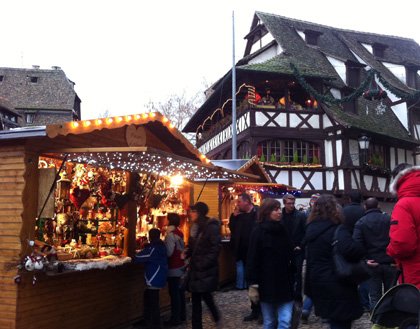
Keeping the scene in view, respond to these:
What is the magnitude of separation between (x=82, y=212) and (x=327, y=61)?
20701 mm

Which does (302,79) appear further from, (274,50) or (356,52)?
(356,52)

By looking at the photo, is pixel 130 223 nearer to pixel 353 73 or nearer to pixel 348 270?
pixel 348 270

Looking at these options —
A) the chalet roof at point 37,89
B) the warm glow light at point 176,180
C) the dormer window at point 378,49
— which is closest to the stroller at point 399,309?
the warm glow light at point 176,180

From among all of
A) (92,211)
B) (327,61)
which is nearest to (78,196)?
(92,211)

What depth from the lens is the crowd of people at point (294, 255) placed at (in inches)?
162

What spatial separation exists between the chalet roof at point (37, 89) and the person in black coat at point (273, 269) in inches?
1853

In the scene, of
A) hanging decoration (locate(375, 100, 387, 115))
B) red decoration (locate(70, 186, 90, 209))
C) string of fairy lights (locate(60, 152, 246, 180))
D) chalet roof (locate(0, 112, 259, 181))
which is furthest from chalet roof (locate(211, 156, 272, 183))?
hanging decoration (locate(375, 100, 387, 115))

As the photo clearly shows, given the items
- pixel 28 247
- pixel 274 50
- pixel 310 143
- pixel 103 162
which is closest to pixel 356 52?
pixel 274 50

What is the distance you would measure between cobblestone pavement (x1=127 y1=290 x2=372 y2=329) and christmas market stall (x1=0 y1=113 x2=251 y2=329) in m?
1.11

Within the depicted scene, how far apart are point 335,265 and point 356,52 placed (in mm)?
25241

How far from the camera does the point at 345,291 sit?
4.43m

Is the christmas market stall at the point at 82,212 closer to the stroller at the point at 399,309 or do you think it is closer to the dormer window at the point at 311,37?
the stroller at the point at 399,309

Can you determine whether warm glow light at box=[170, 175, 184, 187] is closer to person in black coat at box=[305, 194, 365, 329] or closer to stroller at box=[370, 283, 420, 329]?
person in black coat at box=[305, 194, 365, 329]

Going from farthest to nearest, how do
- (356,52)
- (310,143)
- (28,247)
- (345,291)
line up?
1. (356,52)
2. (310,143)
3. (28,247)
4. (345,291)
